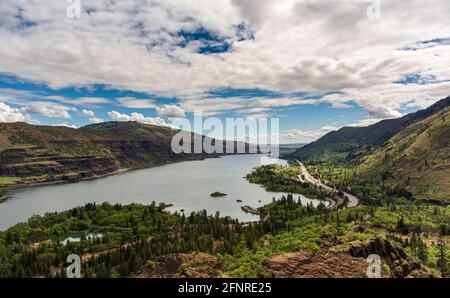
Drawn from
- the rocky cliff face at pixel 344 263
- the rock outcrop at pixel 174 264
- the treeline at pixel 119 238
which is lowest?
the treeline at pixel 119 238

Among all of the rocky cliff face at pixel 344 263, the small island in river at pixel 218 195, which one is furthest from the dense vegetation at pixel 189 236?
the small island in river at pixel 218 195

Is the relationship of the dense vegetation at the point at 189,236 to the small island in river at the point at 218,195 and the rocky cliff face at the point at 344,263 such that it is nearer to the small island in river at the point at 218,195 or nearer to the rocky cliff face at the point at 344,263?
the rocky cliff face at the point at 344,263

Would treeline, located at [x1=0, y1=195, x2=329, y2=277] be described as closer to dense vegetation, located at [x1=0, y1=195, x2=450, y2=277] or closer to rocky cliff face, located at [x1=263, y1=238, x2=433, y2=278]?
dense vegetation, located at [x1=0, y1=195, x2=450, y2=277]

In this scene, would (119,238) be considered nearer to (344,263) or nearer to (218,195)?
(344,263)

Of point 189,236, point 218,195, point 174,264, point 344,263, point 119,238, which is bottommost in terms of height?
point 119,238

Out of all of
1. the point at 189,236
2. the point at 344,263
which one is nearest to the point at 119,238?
the point at 189,236

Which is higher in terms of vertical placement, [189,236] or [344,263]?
[344,263]

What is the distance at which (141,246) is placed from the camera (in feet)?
258

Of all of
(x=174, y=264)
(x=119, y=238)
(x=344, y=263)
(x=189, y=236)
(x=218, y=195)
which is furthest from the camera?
(x=218, y=195)

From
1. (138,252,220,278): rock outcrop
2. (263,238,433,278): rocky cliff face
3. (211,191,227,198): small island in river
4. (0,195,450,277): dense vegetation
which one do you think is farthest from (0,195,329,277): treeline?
(211,191,227,198): small island in river

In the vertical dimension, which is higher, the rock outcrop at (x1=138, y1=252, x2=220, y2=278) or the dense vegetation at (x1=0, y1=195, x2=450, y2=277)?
the rock outcrop at (x1=138, y1=252, x2=220, y2=278)
